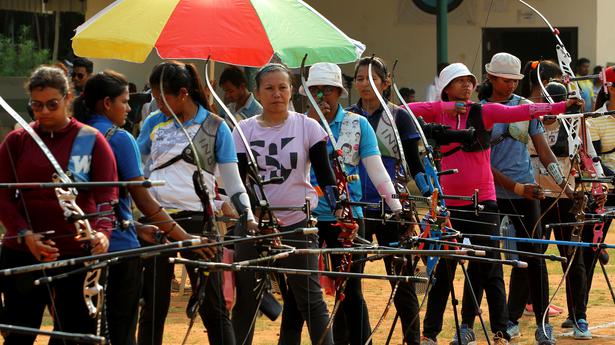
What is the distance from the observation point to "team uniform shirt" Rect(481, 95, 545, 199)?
8484mm

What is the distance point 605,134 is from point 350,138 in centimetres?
234

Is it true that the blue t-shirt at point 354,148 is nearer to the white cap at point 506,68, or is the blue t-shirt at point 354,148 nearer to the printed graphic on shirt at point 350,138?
the printed graphic on shirt at point 350,138

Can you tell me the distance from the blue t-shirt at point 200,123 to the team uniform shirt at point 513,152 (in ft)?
8.59

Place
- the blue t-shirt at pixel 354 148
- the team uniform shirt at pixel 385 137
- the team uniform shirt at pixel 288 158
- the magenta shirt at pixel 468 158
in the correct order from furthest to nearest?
the magenta shirt at pixel 468 158
the team uniform shirt at pixel 385 137
the blue t-shirt at pixel 354 148
the team uniform shirt at pixel 288 158

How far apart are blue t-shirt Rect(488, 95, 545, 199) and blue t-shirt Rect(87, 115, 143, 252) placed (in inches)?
131

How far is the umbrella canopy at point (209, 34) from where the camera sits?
9242 mm

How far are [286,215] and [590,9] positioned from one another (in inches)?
626

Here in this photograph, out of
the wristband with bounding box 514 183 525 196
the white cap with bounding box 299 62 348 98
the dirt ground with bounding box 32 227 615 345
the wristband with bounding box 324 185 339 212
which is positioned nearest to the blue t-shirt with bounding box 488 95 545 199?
the wristband with bounding box 514 183 525 196

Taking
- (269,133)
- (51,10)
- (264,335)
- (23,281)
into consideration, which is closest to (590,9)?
(51,10)

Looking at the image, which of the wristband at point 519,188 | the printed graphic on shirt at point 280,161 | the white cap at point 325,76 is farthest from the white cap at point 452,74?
the printed graphic on shirt at point 280,161

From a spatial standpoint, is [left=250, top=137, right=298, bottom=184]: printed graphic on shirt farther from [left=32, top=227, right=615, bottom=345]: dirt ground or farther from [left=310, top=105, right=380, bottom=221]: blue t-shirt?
[left=32, top=227, right=615, bottom=345]: dirt ground

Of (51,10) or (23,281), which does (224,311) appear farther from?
(51,10)

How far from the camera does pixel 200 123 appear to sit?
646 centimetres

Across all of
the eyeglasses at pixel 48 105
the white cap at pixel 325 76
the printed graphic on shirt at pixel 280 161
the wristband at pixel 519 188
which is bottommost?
the wristband at pixel 519 188
